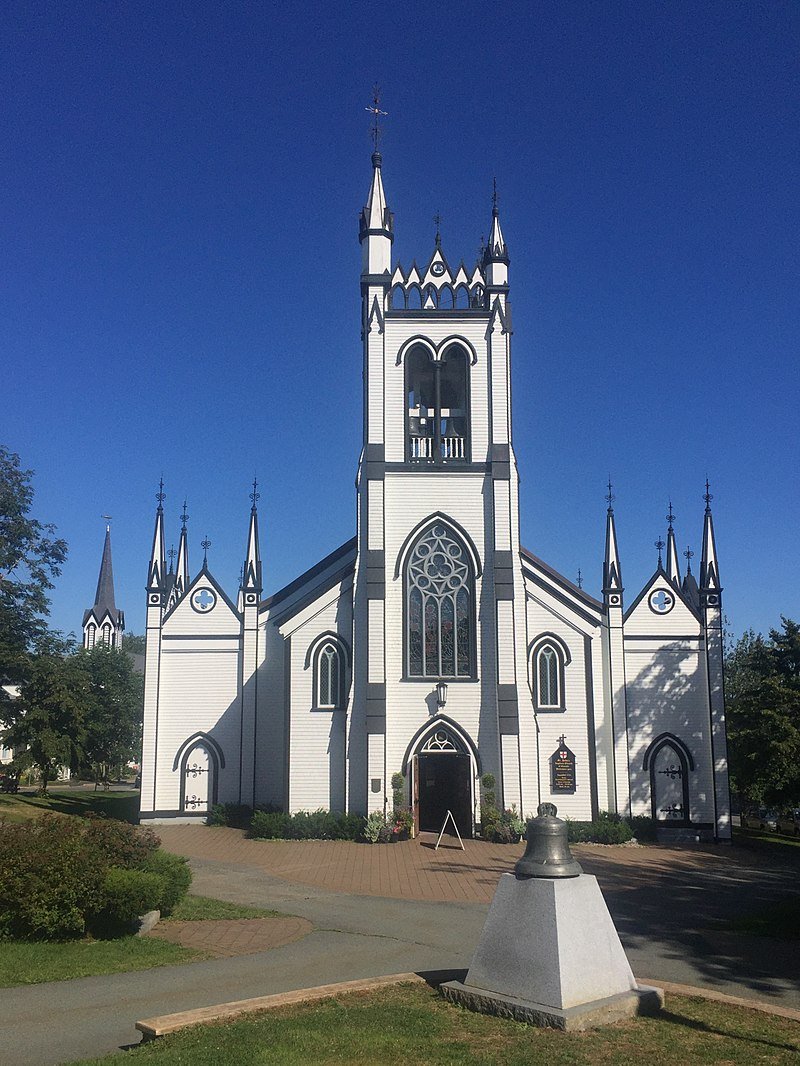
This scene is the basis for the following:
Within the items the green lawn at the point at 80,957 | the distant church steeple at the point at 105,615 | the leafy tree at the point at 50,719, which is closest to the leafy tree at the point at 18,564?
the leafy tree at the point at 50,719

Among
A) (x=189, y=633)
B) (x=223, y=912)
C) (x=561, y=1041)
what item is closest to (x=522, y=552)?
(x=189, y=633)

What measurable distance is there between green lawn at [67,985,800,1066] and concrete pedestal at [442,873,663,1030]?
191 millimetres

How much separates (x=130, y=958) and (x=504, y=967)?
6055mm

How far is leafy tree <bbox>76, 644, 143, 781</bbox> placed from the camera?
36.2m

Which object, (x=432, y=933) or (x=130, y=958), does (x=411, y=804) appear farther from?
(x=130, y=958)

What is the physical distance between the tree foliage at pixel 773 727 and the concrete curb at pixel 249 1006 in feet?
60.0

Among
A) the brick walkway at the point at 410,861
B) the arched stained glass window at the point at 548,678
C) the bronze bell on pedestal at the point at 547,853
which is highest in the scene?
the arched stained glass window at the point at 548,678

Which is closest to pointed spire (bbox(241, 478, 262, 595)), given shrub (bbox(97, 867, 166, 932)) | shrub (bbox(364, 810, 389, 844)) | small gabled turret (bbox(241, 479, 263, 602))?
small gabled turret (bbox(241, 479, 263, 602))

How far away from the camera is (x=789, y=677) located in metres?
31.0

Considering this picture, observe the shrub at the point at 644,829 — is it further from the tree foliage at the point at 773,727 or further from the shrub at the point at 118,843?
the shrub at the point at 118,843

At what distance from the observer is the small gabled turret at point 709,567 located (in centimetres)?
3322

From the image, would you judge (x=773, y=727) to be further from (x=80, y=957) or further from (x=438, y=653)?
(x=80, y=957)

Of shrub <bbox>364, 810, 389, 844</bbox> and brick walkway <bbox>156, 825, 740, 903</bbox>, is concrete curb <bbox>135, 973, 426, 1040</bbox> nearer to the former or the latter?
brick walkway <bbox>156, 825, 740, 903</bbox>

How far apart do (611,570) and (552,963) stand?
24692mm
